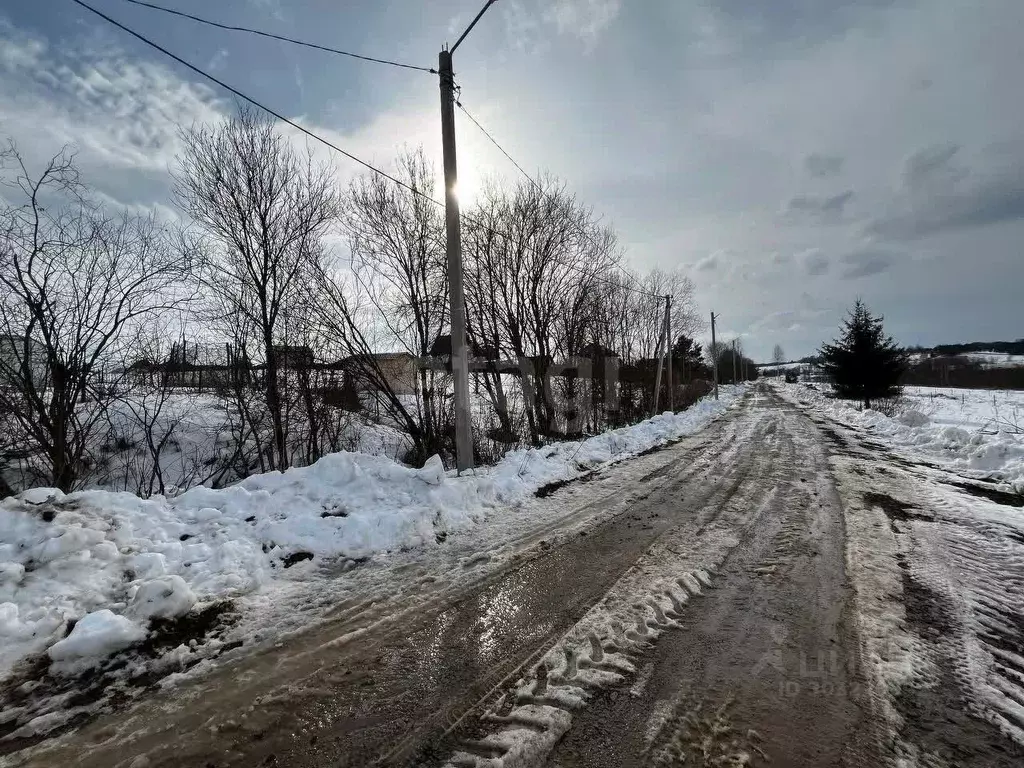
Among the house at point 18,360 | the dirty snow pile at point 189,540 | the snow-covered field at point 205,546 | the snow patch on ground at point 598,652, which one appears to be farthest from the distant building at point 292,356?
the snow patch on ground at point 598,652

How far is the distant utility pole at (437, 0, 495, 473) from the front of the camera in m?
7.26

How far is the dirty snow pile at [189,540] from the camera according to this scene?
3.00 m

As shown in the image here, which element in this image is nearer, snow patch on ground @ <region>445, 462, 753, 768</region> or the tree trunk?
snow patch on ground @ <region>445, 462, 753, 768</region>

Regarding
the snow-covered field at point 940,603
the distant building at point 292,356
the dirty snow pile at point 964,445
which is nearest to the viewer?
the snow-covered field at point 940,603

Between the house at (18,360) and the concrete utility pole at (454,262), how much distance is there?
20.5 feet

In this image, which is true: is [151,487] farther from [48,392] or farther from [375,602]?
[375,602]

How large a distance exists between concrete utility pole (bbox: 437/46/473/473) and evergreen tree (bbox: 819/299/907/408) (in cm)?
2592

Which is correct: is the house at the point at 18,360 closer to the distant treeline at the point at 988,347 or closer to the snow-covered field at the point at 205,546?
the snow-covered field at the point at 205,546

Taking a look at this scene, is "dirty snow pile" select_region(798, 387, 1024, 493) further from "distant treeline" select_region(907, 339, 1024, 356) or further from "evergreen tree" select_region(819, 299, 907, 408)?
"distant treeline" select_region(907, 339, 1024, 356)

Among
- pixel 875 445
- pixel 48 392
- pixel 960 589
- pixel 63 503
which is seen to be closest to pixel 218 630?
pixel 63 503

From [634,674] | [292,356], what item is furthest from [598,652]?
[292,356]

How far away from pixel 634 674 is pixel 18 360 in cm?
916

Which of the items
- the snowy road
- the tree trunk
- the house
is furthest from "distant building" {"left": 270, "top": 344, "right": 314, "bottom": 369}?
the snowy road

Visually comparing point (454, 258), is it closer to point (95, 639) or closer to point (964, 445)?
point (95, 639)
